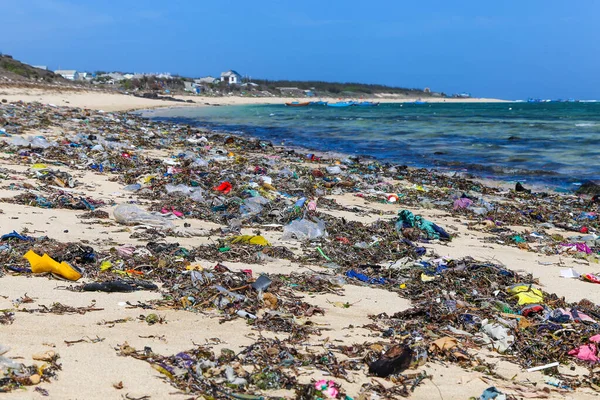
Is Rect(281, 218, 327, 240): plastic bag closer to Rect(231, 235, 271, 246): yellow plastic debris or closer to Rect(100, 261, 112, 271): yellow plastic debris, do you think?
Rect(231, 235, 271, 246): yellow plastic debris

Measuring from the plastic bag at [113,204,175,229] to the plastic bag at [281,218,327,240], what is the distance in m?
1.35

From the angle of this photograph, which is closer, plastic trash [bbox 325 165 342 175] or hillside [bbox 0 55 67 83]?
plastic trash [bbox 325 165 342 175]

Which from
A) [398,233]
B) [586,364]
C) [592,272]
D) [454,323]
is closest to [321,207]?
[398,233]

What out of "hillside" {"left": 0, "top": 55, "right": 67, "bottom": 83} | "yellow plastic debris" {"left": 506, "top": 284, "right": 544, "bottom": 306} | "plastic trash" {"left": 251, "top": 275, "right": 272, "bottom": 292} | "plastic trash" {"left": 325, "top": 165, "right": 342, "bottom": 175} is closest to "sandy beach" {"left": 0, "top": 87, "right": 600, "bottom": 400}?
"yellow plastic debris" {"left": 506, "top": 284, "right": 544, "bottom": 306}

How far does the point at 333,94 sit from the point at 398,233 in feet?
342

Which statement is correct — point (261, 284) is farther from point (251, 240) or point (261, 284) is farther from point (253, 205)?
point (253, 205)

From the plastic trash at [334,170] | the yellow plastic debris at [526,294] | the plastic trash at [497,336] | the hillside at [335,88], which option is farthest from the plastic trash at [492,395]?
the hillside at [335,88]

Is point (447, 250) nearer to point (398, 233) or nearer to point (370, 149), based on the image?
point (398, 233)

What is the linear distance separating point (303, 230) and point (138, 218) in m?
1.95

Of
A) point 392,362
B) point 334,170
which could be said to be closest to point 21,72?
point 334,170

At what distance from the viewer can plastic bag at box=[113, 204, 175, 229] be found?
6160 millimetres

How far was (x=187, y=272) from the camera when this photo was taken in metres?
4.43

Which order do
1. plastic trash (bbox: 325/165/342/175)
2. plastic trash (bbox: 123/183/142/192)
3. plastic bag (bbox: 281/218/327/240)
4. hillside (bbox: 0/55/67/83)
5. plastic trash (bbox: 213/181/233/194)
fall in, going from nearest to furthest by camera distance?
plastic bag (bbox: 281/218/327/240)
plastic trash (bbox: 123/183/142/192)
plastic trash (bbox: 213/181/233/194)
plastic trash (bbox: 325/165/342/175)
hillside (bbox: 0/55/67/83)

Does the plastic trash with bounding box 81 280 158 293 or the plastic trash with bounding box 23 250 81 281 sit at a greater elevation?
the plastic trash with bounding box 23 250 81 281
